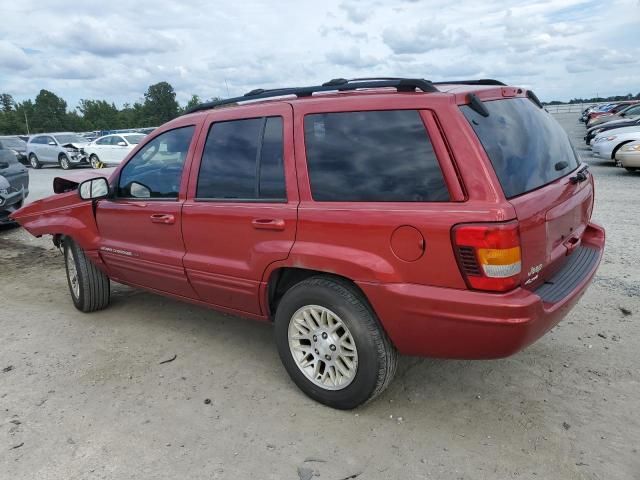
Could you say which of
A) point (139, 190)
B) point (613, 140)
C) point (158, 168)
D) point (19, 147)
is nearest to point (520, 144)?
point (158, 168)

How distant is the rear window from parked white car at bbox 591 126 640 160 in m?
11.0

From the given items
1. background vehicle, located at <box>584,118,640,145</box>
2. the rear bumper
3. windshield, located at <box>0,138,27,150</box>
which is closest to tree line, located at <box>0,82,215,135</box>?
windshield, located at <box>0,138,27,150</box>

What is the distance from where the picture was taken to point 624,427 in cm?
283

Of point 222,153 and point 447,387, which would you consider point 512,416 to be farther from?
point 222,153

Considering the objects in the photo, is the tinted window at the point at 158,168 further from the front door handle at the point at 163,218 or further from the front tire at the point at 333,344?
the front tire at the point at 333,344

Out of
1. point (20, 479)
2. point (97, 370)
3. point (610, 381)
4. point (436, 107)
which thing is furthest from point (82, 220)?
point (610, 381)

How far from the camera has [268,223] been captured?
10.3ft

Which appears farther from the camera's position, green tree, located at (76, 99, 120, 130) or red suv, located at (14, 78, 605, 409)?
green tree, located at (76, 99, 120, 130)

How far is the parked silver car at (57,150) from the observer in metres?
22.6

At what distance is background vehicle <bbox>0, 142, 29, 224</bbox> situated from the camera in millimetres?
8859

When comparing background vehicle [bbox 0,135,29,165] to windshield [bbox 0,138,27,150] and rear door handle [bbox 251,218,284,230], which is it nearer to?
windshield [bbox 0,138,27,150]

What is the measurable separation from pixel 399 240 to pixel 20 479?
2.28 m

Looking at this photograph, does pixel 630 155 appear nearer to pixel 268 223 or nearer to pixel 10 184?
pixel 268 223

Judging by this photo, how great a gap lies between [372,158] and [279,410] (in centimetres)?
161
